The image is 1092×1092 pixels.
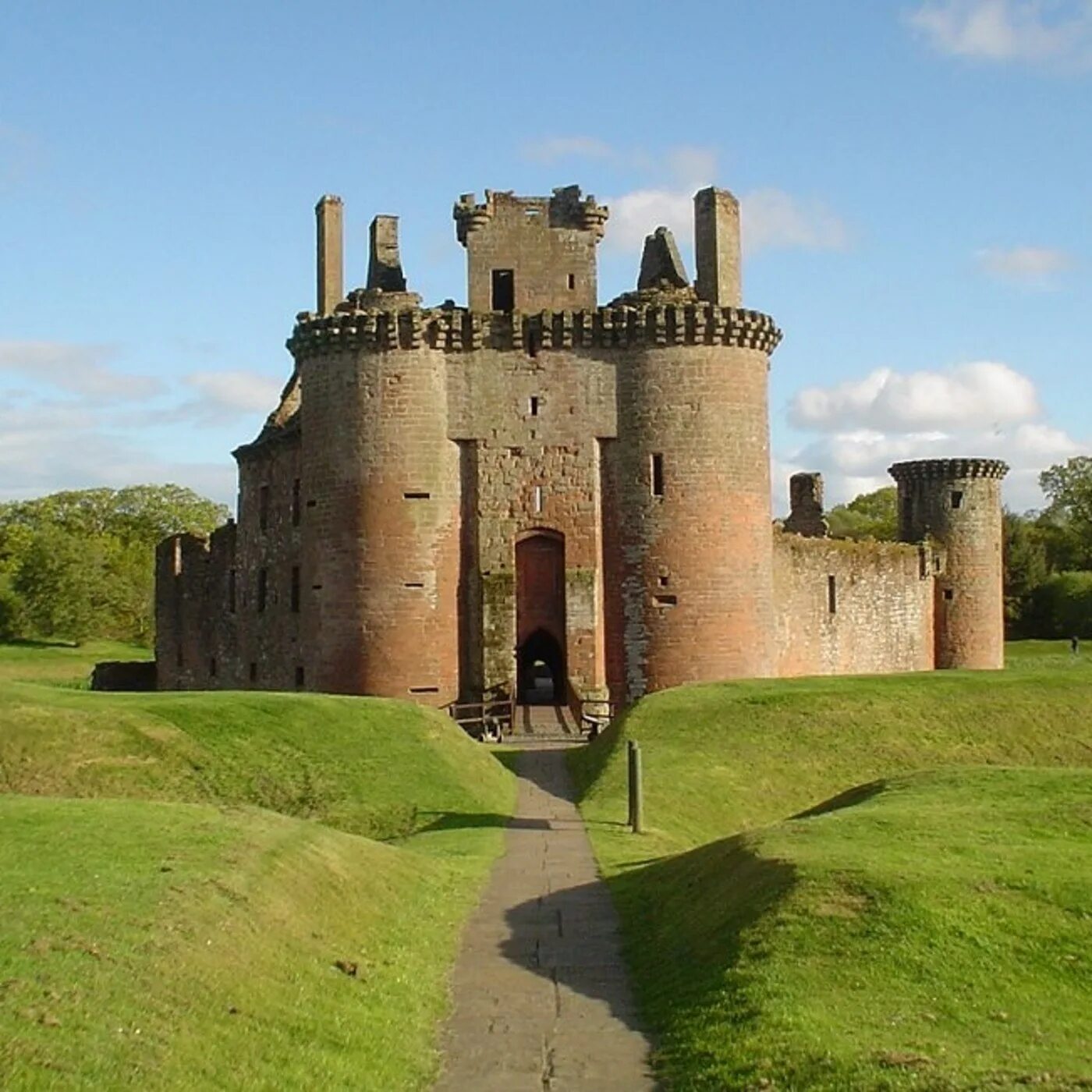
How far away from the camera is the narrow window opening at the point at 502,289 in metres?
43.8

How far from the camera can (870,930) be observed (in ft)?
44.3

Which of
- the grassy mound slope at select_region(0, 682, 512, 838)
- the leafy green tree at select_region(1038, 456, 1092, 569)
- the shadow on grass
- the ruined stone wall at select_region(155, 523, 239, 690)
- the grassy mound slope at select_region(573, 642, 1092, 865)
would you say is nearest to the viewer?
the shadow on grass

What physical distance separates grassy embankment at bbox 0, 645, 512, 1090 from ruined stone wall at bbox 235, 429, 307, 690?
56.0ft

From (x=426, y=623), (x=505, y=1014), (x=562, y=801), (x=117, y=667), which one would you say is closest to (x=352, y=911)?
(x=505, y=1014)

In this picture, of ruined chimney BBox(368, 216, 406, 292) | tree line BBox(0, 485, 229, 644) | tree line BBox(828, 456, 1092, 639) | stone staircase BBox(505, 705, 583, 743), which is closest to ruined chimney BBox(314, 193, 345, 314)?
ruined chimney BBox(368, 216, 406, 292)

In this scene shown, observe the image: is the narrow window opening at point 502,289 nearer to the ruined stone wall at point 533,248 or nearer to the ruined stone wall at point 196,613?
the ruined stone wall at point 533,248

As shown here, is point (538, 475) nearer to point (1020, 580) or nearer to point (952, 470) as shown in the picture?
point (952, 470)

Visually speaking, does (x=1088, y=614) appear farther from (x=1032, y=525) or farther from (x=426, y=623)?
(x=426, y=623)

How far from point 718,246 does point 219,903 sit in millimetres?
32497

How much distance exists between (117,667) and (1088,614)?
57.7 m

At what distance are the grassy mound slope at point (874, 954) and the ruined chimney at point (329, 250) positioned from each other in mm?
30117

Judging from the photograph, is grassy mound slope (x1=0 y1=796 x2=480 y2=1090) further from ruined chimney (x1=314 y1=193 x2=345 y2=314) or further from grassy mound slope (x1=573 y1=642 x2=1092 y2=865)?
ruined chimney (x1=314 y1=193 x2=345 y2=314)

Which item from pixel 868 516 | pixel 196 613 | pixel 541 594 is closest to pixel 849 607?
pixel 541 594

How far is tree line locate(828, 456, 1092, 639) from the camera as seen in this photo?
315 feet
